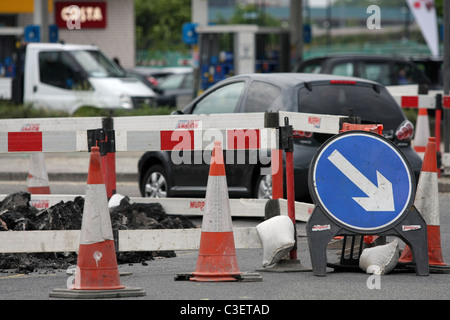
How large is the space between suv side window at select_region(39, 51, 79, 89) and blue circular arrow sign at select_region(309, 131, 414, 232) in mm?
17325

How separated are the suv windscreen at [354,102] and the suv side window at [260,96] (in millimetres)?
383

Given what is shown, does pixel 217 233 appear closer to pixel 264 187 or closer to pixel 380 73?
pixel 264 187

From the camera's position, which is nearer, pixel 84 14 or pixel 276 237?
pixel 276 237

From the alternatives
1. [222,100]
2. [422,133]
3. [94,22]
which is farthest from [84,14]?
[222,100]

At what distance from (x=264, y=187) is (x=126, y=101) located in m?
13.2

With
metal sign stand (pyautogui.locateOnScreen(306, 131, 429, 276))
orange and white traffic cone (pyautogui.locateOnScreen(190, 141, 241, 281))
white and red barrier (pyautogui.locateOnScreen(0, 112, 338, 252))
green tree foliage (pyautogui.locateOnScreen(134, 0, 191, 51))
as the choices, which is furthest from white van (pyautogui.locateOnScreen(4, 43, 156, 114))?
green tree foliage (pyautogui.locateOnScreen(134, 0, 191, 51))

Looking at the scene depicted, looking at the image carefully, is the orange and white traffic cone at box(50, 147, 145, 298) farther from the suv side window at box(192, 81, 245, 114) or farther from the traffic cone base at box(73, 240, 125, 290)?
the suv side window at box(192, 81, 245, 114)

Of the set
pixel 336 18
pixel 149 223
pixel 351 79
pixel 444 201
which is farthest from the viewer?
pixel 336 18

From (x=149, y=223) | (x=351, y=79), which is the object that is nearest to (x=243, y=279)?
(x=149, y=223)

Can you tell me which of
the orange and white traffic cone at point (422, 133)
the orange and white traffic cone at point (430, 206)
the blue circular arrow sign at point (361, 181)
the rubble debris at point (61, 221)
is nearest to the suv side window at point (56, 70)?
the orange and white traffic cone at point (422, 133)

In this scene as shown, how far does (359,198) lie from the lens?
Result: 7.80 m
